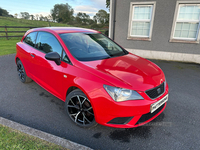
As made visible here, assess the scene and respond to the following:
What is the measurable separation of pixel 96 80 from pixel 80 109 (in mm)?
689

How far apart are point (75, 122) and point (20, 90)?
7.65 feet

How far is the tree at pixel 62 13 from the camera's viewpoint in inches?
2955

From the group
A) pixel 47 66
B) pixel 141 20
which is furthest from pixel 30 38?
pixel 141 20

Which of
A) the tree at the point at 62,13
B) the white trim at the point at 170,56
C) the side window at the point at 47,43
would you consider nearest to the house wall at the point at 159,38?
the white trim at the point at 170,56

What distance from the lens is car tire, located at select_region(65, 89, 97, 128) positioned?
2.38 m

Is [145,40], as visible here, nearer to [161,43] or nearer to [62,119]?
[161,43]

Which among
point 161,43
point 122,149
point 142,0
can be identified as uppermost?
point 142,0

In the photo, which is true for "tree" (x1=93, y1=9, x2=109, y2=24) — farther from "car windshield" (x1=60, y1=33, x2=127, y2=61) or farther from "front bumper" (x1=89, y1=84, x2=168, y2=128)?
"front bumper" (x1=89, y1=84, x2=168, y2=128)

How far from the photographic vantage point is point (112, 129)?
100 inches

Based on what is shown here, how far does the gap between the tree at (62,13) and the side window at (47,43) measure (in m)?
75.6

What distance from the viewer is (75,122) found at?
2.60m

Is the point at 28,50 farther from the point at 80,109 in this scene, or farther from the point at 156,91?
the point at 156,91

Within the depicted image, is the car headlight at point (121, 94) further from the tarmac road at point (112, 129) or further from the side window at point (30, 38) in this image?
the side window at point (30, 38)

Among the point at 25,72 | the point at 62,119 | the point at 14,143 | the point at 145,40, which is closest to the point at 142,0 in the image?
the point at 145,40
